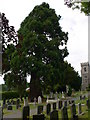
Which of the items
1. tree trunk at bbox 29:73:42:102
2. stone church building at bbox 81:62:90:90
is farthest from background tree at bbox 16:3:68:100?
stone church building at bbox 81:62:90:90

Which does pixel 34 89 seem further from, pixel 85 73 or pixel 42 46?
pixel 85 73

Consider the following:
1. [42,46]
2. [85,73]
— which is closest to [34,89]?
[42,46]

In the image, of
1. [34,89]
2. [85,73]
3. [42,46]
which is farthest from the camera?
[85,73]

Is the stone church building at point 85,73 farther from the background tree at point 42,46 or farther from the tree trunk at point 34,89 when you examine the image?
the tree trunk at point 34,89

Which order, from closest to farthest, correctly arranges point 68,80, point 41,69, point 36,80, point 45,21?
point 41,69
point 36,80
point 45,21
point 68,80

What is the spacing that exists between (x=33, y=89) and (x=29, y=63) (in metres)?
4.90

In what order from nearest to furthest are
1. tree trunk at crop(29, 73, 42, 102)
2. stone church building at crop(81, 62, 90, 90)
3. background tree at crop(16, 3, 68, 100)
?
1. background tree at crop(16, 3, 68, 100)
2. tree trunk at crop(29, 73, 42, 102)
3. stone church building at crop(81, 62, 90, 90)

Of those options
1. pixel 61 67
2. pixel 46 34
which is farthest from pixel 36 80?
pixel 46 34

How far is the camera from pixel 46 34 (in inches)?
1342

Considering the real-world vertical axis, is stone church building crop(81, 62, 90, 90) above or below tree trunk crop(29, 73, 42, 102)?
above

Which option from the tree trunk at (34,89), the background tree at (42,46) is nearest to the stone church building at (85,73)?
the background tree at (42,46)

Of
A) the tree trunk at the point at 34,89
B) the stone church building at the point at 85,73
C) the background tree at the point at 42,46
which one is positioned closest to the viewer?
the background tree at the point at 42,46

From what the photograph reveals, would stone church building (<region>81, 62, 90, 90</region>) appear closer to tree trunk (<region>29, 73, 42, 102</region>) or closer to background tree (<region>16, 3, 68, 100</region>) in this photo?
background tree (<region>16, 3, 68, 100</region>)

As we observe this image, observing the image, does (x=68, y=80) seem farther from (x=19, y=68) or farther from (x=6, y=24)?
(x=6, y=24)
